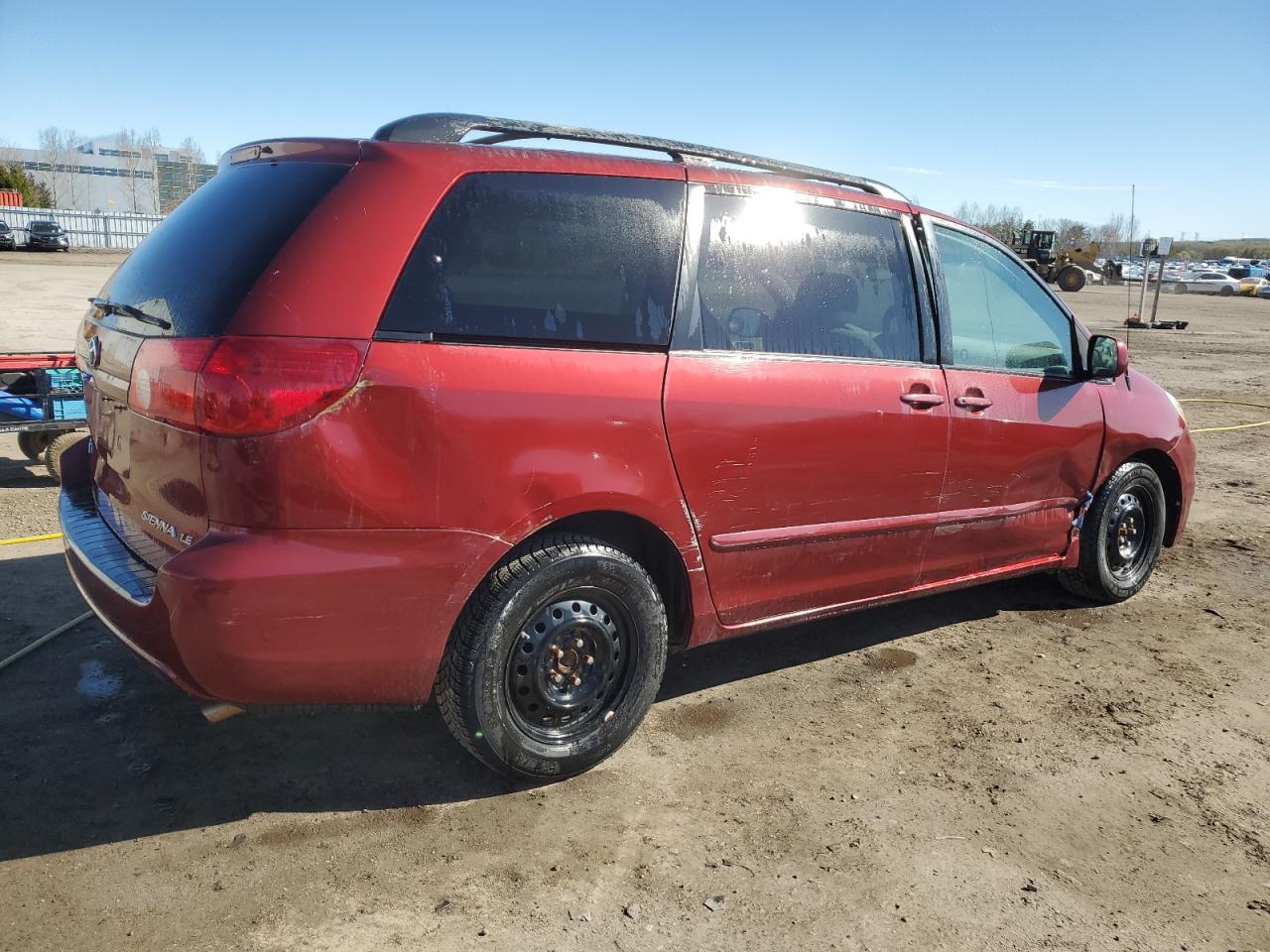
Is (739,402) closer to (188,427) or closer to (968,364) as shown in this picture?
(968,364)

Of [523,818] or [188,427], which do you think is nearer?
[188,427]

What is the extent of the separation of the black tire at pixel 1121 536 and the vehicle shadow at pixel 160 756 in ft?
6.33

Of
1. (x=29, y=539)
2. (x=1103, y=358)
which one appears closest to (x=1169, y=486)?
(x=1103, y=358)

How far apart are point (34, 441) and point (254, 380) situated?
16.9ft

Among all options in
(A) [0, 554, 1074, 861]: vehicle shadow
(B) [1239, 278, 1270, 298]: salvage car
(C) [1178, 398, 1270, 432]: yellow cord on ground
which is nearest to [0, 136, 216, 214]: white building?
(B) [1239, 278, 1270, 298]: salvage car

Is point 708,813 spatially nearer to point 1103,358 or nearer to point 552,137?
point 552,137

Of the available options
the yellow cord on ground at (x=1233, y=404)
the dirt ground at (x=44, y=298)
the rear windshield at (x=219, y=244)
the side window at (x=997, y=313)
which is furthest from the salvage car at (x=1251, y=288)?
the rear windshield at (x=219, y=244)

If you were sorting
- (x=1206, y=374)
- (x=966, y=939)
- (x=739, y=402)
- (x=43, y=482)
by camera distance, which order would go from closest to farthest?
(x=966, y=939) < (x=739, y=402) < (x=43, y=482) < (x=1206, y=374)

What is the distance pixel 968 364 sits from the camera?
423 centimetres

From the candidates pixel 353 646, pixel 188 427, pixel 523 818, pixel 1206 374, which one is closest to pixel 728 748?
pixel 523 818

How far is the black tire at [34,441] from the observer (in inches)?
265

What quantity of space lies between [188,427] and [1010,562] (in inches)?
138

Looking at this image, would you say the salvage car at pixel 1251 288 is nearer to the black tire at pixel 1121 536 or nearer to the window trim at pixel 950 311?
the black tire at pixel 1121 536

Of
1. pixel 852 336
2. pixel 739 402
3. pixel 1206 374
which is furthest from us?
pixel 1206 374
